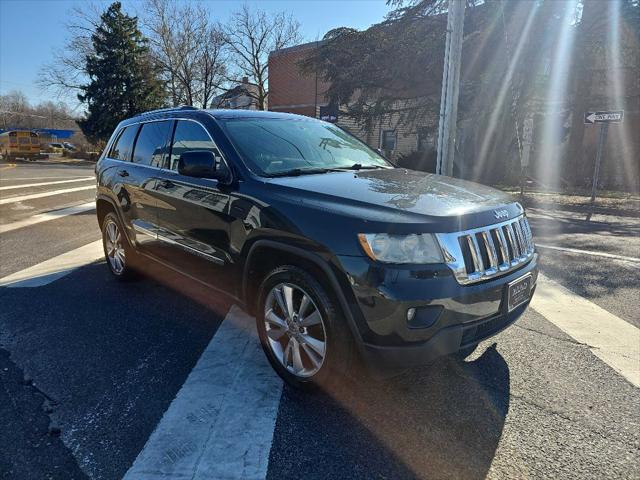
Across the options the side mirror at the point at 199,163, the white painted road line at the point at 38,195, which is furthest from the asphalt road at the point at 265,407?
the white painted road line at the point at 38,195

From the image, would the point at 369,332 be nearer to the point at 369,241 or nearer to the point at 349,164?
the point at 369,241

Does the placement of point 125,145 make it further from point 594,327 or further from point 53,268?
point 594,327

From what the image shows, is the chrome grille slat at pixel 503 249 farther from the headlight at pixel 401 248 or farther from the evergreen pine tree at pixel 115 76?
the evergreen pine tree at pixel 115 76

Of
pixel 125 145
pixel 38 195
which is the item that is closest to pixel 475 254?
pixel 125 145

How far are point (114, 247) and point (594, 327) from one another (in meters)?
5.08

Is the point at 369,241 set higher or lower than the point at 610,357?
higher

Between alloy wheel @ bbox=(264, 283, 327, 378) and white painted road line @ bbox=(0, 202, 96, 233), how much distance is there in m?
7.24

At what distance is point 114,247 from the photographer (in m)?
5.29

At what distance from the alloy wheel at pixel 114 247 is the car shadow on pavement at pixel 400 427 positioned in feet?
10.2

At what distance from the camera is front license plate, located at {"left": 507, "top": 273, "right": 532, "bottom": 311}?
110 inches

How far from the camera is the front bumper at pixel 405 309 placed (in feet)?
7.78

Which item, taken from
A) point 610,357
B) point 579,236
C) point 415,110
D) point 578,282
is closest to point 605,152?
point 415,110

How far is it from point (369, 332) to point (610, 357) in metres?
2.28

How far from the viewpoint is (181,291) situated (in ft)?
16.2
